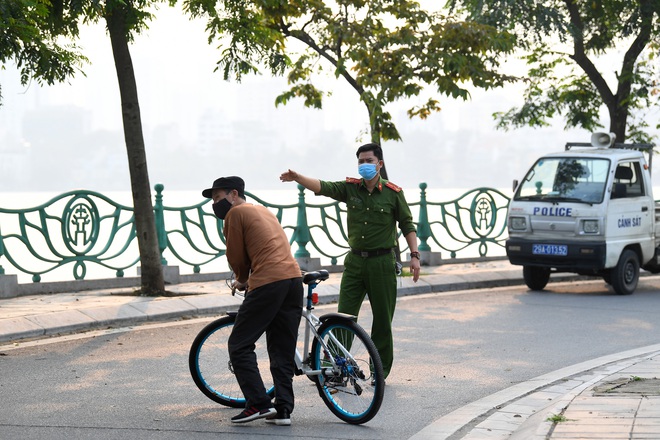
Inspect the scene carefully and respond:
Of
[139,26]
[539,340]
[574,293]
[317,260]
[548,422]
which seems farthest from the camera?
[317,260]

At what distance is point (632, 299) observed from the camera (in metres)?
15.0

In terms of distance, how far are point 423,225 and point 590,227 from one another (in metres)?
4.34

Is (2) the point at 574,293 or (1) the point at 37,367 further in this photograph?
(2) the point at 574,293

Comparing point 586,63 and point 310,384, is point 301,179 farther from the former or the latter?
point 586,63

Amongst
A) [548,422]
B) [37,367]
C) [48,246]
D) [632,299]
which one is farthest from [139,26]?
[548,422]

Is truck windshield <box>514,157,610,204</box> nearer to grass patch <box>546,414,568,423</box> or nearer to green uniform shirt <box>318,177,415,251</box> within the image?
green uniform shirt <box>318,177,415,251</box>

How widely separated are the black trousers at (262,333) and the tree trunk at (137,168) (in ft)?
23.3

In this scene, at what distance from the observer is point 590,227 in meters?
15.3

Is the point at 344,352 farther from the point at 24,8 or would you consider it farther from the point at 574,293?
the point at 574,293

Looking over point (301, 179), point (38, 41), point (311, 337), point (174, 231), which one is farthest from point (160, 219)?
point (311, 337)

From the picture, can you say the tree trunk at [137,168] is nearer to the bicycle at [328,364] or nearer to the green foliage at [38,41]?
the green foliage at [38,41]

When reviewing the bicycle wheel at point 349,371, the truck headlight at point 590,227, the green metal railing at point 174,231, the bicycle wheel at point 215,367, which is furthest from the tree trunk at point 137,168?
the bicycle wheel at point 349,371

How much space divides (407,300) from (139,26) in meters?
4.85

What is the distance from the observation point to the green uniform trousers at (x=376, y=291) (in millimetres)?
8453
